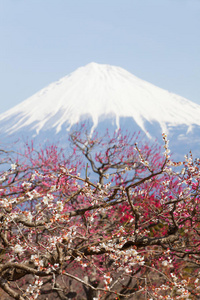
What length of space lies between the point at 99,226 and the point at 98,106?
416 feet

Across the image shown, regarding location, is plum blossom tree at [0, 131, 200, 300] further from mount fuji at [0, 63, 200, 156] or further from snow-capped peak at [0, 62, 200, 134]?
snow-capped peak at [0, 62, 200, 134]

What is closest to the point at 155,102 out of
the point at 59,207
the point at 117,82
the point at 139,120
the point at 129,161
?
the point at 139,120

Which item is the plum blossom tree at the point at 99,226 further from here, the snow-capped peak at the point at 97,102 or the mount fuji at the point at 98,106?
the snow-capped peak at the point at 97,102

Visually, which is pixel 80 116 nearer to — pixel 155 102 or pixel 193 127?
pixel 155 102

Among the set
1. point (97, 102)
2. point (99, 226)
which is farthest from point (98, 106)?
point (99, 226)

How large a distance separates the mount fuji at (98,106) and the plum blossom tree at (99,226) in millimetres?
109646

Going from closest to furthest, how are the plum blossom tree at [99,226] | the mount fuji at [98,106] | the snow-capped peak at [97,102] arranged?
the plum blossom tree at [99,226], the mount fuji at [98,106], the snow-capped peak at [97,102]

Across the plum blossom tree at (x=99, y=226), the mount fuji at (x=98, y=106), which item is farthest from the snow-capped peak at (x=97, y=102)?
the plum blossom tree at (x=99, y=226)

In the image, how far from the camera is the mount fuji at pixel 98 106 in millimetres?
127250

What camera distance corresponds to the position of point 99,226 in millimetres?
11336

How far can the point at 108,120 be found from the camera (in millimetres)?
135875

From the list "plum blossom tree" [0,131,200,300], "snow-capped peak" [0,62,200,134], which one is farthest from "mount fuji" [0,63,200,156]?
"plum blossom tree" [0,131,200,300]

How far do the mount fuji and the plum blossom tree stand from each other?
109646mm

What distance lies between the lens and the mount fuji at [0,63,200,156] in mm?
127250
